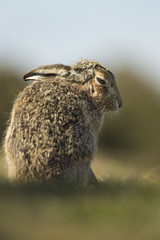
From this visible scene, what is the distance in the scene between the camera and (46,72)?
Result: 9.76 meters

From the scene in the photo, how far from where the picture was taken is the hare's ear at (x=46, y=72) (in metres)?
9.75

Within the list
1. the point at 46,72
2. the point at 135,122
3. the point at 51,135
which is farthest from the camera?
the point at 135,122

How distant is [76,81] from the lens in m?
9.69

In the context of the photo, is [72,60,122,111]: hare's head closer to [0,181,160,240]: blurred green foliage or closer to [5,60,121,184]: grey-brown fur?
[5,60,121,184]: grey-brown fur

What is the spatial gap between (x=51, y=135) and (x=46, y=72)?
2158mm

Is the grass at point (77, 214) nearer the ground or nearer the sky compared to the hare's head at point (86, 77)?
nearer the ground

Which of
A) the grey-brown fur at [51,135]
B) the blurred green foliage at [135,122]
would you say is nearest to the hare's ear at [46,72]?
the grey-brown fur at [51,135]

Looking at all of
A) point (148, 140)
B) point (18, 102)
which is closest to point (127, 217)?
point (18, 102)

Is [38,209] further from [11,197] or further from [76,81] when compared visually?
[76,81]

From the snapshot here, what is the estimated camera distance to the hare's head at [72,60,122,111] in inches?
383

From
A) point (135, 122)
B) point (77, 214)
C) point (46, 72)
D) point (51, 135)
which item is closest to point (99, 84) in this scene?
point (46, 72)

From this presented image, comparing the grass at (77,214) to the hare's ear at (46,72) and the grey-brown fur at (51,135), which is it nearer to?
the grey-brown fur at (51,135)

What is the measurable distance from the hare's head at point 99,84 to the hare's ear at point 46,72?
315 mm

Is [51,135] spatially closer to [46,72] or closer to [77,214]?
[46,72]
